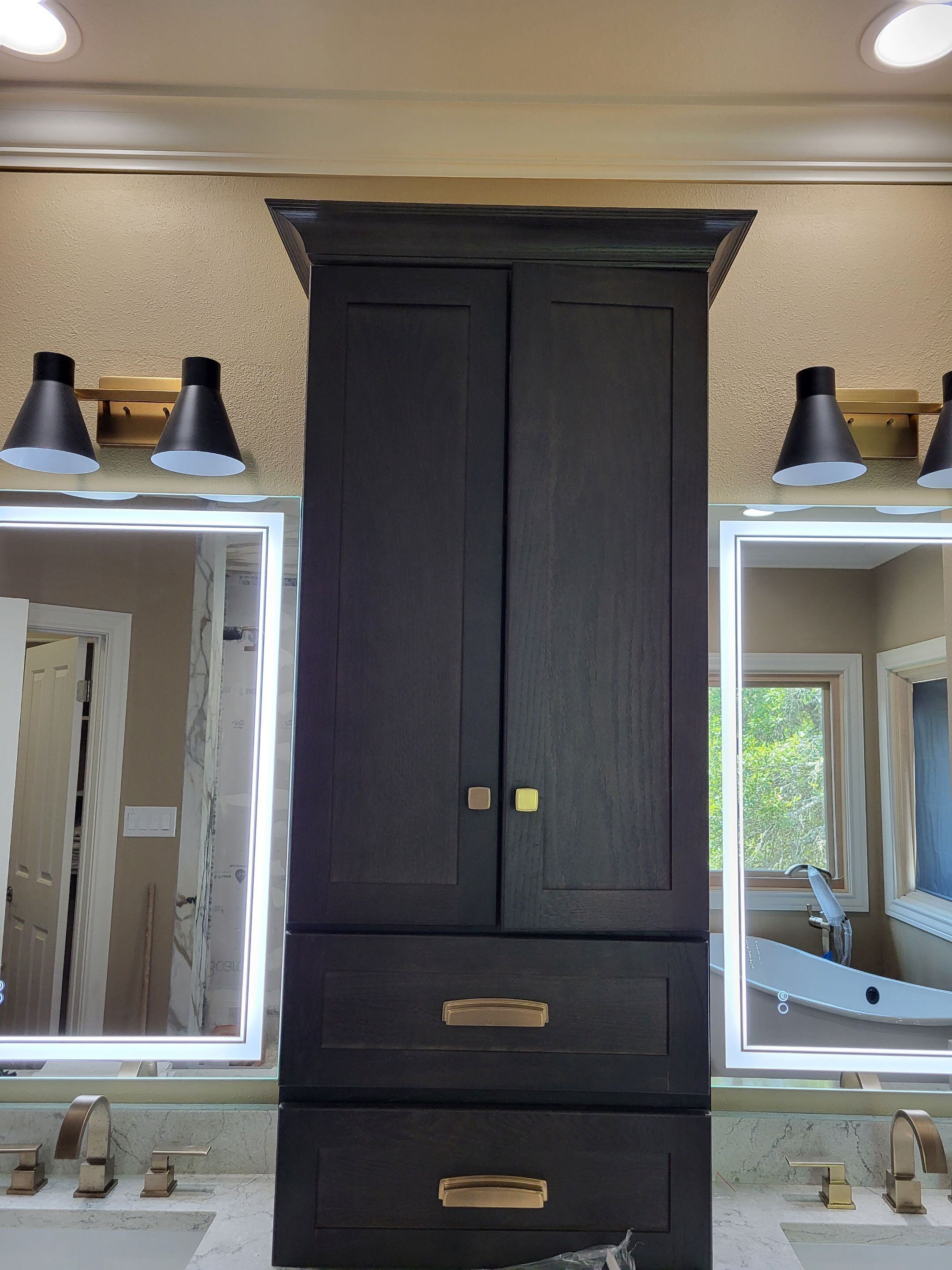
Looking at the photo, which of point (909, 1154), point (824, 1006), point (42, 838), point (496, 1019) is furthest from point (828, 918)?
point (42, 838)

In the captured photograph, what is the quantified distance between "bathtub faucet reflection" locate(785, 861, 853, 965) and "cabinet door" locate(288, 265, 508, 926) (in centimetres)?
70

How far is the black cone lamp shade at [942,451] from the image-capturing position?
155cm

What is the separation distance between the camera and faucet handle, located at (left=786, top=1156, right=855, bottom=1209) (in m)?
1.45

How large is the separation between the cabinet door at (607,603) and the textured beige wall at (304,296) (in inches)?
17.9

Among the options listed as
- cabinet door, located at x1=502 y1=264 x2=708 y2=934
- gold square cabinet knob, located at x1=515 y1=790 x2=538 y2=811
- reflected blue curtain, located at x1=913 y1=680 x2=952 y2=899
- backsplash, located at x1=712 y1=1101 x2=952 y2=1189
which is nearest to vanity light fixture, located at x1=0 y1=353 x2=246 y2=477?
cabinet door, located at x1=502 y1=264 x2=708 y2=934

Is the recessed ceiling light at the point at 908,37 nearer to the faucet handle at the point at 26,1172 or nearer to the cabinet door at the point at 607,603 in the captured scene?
the cabinet door at the point at 607,603

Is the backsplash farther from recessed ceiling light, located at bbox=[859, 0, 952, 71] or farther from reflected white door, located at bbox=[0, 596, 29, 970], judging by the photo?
recessed ceiling light, located at bbox=[859, 0, 952, 71]

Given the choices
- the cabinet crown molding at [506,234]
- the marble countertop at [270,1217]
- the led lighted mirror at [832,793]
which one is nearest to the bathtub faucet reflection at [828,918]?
the led lighted mirror at [832,793]

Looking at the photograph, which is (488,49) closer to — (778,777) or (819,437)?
(819,437)

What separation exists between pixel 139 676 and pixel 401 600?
63 centimetres

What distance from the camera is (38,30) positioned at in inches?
59.4

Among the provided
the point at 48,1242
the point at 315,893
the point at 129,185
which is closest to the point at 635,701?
the point at 315,893

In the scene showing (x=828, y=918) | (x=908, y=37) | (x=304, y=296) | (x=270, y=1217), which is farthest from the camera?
(x=304, y=296)

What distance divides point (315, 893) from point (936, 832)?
1124mm
